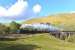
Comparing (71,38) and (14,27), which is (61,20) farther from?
(14,27)

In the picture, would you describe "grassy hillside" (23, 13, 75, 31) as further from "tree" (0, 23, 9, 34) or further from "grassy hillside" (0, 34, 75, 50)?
"tree" (0, 23, 9, 34)

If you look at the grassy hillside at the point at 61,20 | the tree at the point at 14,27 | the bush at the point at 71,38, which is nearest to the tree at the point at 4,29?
the tree at the point at 14,27

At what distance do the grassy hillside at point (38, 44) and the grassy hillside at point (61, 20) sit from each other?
20 centimetres

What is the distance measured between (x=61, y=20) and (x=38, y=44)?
45cm

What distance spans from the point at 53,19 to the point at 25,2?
45 centimetres

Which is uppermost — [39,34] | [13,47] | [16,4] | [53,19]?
[16,4]

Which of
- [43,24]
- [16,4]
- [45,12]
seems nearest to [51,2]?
[45,12]

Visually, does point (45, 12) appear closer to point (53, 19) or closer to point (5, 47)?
point (53, 19)

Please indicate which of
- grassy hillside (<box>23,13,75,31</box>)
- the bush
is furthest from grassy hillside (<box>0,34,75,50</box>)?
grassy hillside (<box>23,13,75,31</box>)

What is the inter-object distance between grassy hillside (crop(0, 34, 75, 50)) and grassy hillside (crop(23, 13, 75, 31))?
0.20 m

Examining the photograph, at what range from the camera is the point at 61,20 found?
254 cm

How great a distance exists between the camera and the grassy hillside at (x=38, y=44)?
2.48 m

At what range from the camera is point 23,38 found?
2.54m

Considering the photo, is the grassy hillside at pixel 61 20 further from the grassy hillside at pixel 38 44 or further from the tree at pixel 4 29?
the tree at pixel 4 29
